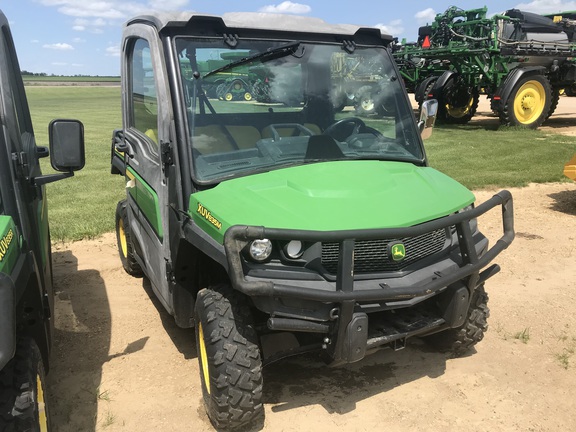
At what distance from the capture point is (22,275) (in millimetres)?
2535

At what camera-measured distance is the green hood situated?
2830 mm

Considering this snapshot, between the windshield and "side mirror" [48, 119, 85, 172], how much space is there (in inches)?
24.8

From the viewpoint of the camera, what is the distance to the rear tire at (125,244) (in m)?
5.14

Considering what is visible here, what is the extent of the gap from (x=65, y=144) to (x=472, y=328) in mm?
2713

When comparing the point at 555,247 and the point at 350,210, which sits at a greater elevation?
the point at 350,210

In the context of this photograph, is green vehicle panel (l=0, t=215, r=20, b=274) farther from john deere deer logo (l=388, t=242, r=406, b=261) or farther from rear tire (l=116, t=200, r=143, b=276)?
rear tire (l=116, t=200, r=143, b=276)

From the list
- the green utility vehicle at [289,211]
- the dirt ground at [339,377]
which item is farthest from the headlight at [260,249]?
the dirt ground at [339,377]

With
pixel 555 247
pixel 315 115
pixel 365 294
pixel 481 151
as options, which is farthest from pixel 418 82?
pixel 365 294

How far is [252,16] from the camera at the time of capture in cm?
365

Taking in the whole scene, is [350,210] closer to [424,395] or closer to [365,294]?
[365,294]

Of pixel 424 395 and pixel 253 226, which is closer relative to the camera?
pixel 253 226

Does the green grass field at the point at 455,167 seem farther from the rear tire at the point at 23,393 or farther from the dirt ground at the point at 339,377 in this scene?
the rear tire at the point at 23,393

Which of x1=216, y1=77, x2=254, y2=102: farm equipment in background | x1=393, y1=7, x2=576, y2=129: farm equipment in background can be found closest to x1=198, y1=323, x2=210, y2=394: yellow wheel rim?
x1=216, y1=77, x2=254, y2=102: farm equipment in background

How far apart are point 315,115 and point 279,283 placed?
1444 millimetres
